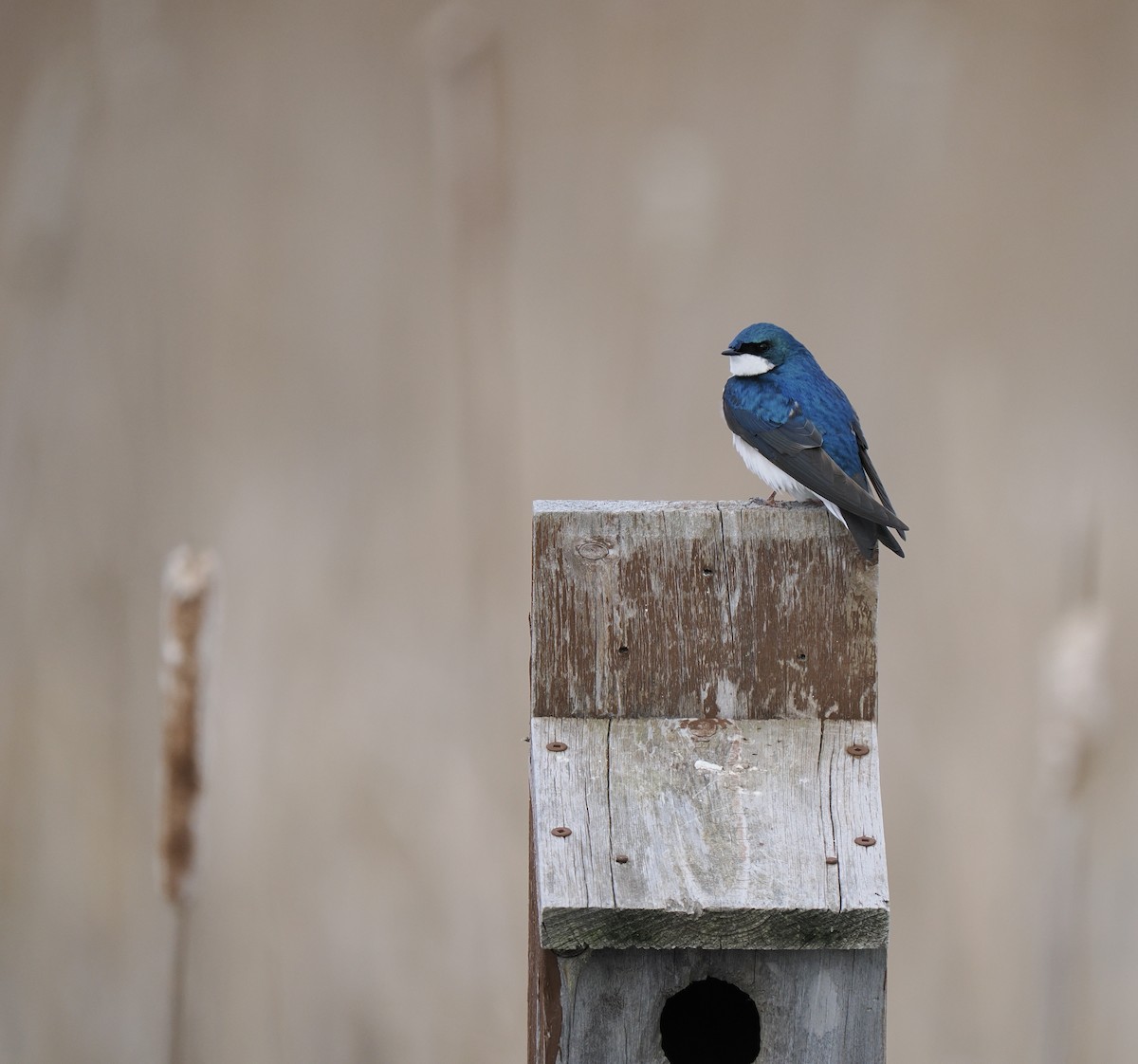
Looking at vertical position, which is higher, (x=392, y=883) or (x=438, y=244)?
(x=438, y=244)

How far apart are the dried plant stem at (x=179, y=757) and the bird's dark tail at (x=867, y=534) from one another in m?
0.83

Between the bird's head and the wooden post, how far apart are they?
914 mm

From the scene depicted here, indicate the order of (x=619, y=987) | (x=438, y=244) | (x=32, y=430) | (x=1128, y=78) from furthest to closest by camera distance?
(x=1128, y=78), (x=438, y=244), (x=32, y=430), (x=619, y=987)

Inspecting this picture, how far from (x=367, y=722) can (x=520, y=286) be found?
1087 mm

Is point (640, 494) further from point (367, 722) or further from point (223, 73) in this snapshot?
point (223, 73)

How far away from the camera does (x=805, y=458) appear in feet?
6.17

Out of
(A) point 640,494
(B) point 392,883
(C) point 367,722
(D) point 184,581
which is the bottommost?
(B) point 392,883

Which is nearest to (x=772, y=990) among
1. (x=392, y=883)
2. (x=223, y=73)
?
(x=392, y=883)

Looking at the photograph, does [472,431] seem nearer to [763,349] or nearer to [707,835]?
[763,349]

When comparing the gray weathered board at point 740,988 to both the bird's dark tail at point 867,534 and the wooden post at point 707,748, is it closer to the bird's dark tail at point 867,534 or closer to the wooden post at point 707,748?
the wooden post at point 707,748

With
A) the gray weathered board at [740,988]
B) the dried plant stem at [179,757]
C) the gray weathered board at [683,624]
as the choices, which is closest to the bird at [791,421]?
the gray weathered board at [683,624]

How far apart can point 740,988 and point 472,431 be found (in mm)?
1625

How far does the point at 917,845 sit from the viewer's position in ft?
9.82

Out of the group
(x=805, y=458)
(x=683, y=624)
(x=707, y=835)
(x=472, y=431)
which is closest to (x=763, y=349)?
(x=805, y=458)
